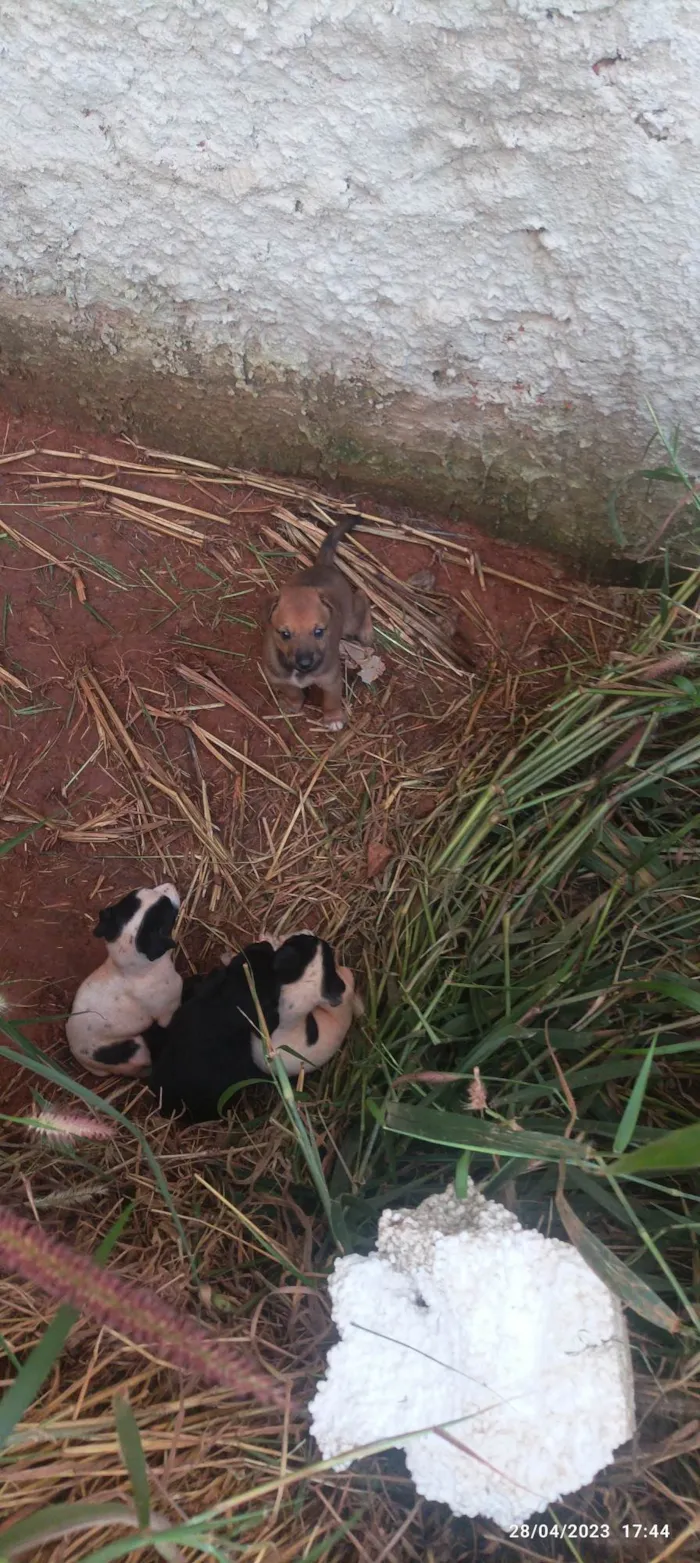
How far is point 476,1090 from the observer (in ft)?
4.55

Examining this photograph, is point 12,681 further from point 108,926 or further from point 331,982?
point 331,982

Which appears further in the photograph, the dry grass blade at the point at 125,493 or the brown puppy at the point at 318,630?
the dry grass blade at the point at 125,493

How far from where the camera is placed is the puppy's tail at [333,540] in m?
2.78

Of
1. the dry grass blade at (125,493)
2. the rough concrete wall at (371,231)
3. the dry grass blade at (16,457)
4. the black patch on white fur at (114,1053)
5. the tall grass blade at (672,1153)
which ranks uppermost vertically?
the rough concrete wall at (371,231)

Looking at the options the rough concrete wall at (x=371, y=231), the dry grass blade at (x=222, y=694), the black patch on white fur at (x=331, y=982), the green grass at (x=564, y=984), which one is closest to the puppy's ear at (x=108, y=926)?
the black patch on white fur at (x=331, y=982)

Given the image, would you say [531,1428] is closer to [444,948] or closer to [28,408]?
[444,948]

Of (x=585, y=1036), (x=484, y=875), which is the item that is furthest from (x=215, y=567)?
(x=585, y=1036)

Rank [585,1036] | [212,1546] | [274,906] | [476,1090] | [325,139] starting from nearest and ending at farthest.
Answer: [212,1546] < [476,1090] < [585,1036] < [325,139] < [274,906]

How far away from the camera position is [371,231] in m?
2.27

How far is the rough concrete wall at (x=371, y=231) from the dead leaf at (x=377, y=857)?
1091mm

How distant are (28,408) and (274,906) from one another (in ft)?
6.13

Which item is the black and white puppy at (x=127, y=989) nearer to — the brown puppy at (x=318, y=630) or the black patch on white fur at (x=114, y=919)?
the black patch on white fur at (x=114, y=919)

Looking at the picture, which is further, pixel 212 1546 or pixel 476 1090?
pixel 476 1090

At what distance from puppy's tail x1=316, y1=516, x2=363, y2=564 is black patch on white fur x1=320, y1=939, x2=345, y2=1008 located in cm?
121
